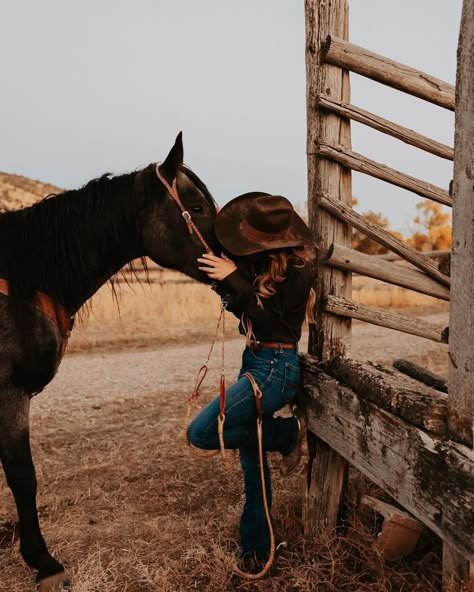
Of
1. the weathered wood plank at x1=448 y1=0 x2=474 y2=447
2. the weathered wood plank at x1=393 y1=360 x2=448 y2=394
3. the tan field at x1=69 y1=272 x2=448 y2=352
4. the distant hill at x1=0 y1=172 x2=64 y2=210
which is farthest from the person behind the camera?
the distant hill at x1=0 y1=172 x2=64 y2=210

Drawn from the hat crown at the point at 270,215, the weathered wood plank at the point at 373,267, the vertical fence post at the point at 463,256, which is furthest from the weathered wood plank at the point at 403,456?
the hat crown at the point at 270,215

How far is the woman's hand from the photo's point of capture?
2.96 metres

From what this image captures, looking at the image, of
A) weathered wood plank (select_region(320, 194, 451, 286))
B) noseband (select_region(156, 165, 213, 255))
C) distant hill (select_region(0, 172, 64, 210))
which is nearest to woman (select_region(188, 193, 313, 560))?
noseband (select_region(156, 165, 213, 255))

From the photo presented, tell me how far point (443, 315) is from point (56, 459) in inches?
475

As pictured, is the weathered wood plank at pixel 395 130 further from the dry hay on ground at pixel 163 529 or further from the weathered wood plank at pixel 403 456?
the dry hay on ground at pixel 163 529

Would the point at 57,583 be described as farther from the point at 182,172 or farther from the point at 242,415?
the point at 182,172

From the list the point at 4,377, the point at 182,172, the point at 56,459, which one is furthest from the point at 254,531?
the point at 56,459

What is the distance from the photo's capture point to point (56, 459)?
5008mm

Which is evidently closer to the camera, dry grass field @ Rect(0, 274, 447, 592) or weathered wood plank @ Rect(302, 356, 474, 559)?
weathered wood plank @ Rect(302, 356, 474, 559)

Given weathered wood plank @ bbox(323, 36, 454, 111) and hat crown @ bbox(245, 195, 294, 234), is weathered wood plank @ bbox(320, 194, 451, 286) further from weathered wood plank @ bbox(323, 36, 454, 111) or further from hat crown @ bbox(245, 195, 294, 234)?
weathered wood plank @ bbox(323, 36, 454, 111)

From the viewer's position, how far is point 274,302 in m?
2.95

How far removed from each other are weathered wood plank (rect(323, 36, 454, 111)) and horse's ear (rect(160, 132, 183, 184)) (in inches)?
37.0

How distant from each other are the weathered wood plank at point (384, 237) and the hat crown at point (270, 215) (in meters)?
0.35

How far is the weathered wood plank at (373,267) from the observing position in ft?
9.98
